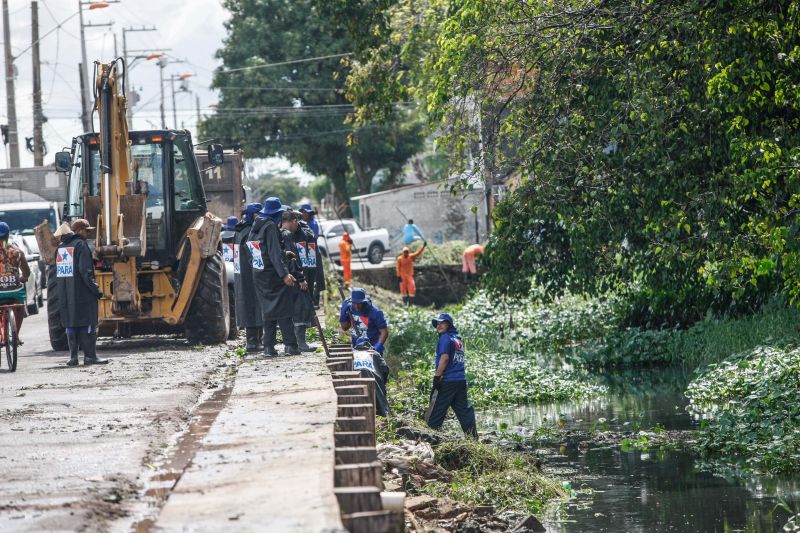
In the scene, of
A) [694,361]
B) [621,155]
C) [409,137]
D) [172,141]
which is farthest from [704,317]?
[409,137]

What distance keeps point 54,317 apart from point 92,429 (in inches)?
309

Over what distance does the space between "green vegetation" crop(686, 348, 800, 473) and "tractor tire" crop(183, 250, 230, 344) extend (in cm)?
677

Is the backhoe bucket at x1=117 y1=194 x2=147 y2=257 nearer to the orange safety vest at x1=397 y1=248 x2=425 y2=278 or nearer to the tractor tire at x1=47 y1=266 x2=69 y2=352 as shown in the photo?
the tractor tire at x1=47 y1=266 x2=69 y2=352

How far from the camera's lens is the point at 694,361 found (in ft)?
69.6

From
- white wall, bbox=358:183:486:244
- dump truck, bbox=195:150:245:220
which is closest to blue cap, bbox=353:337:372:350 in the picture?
dump truck, bbox=195:150:245:220

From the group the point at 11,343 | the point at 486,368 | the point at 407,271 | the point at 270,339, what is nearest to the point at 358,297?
the point at 270,339

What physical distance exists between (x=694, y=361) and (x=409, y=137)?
37.2m

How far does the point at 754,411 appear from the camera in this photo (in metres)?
14.3

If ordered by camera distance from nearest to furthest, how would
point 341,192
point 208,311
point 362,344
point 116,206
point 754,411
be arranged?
point 362,344 → point 754,411 → point 116,206 → point 208,311 → point 341,192

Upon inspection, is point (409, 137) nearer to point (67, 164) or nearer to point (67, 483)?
point (67, 164)

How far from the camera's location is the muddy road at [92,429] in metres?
6.85

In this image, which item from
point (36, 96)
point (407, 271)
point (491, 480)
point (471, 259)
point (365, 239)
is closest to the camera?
point (491, 480)

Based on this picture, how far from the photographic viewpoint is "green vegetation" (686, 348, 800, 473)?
42.8 feet

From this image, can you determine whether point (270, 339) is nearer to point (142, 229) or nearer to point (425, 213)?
point (142, 229)
